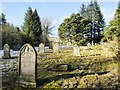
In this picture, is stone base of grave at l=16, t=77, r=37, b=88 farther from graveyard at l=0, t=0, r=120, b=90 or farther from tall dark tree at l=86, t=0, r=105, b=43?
tall dark tree at l=86, t=0, r=105, b=43

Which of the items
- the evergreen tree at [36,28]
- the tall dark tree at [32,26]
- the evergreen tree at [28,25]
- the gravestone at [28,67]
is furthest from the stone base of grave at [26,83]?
the evergreen tree at [36,28]

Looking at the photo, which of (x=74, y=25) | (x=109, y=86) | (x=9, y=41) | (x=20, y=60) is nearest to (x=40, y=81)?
(x=20, y=60)

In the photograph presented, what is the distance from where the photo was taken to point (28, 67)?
350cm

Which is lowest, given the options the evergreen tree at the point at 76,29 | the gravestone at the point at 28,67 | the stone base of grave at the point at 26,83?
the stone base of grave at the point at 26,83

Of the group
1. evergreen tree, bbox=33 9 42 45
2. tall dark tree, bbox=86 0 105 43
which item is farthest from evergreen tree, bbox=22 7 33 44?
tall dark tree, bbox=86 0 105 43

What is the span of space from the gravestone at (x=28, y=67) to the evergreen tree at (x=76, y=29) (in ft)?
94.8

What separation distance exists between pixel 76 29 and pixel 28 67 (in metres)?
30.3

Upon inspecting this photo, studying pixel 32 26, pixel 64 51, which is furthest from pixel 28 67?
pixel 32 26

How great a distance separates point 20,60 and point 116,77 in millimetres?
4099

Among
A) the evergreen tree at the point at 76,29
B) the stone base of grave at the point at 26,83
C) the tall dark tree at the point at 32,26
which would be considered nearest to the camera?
the stone base of grave at the point at 26,83

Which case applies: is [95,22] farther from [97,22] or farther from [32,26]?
[32,26]

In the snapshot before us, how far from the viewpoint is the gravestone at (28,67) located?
3350 millimetres

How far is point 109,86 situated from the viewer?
303 centimetres

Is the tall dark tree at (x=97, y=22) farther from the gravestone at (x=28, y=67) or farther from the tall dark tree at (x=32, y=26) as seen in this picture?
the gravestone at (x=28, y=67)
